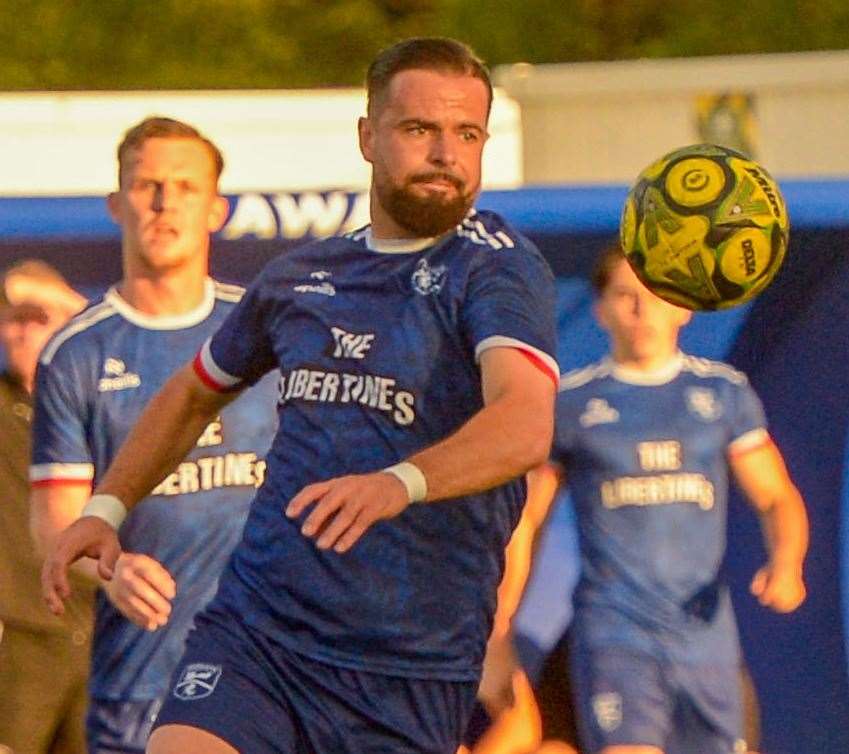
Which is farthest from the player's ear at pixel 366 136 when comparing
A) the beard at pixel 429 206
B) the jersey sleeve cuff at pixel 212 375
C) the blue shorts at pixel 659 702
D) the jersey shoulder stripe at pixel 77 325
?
the blue shorts at pixel 659 702

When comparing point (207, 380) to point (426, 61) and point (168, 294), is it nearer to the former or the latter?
point (426, 61)

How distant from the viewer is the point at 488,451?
4.93 meters

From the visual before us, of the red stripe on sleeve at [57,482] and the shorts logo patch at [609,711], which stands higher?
the red stripe on sleeve at [57,482]

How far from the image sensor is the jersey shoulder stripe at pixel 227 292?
7.55 m

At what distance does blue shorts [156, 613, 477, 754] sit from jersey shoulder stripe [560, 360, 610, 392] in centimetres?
233

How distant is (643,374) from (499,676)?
98 centimetres

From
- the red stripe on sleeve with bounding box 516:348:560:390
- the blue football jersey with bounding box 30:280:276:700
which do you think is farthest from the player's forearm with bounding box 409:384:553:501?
the blue football jersey with bounding box 30:280:276:700

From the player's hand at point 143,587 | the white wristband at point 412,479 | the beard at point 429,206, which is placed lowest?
the player's hand at point 143,587

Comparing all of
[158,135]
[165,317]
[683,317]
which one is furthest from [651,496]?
[158,135]

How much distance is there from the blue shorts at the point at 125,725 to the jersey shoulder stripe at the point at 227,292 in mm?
1156

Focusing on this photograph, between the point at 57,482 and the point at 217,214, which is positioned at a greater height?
the point at 217,214

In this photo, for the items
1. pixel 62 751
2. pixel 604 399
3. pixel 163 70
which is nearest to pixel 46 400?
pixel 62 751

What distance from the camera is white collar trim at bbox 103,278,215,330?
748 centimetres

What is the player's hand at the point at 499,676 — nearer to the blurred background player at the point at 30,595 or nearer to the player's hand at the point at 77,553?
the blurred background player at the point at 30,595
